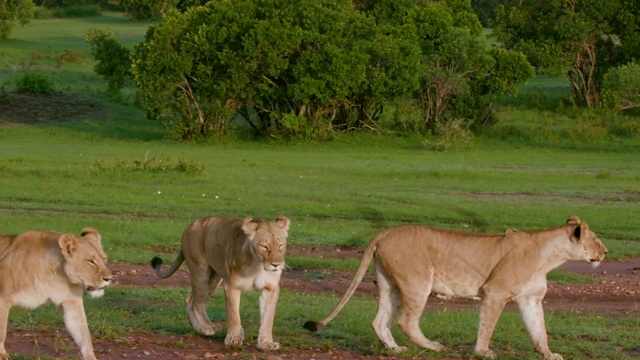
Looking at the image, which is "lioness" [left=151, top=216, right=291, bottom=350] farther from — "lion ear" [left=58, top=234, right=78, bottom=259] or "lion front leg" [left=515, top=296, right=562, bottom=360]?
"lion front leg" [left=515, top=296, right=562, bottom=360]

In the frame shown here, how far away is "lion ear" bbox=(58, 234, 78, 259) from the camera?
696 cm

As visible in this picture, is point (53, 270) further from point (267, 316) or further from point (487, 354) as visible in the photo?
point (487, 354)

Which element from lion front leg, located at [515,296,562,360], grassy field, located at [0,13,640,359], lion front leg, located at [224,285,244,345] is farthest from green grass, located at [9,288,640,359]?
lion front leg, located at [224,285,244,345]

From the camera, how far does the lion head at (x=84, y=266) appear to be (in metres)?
6.97

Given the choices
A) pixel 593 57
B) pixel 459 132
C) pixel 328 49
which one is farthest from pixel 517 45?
pixel 328 49

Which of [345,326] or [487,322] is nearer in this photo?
[487,322]

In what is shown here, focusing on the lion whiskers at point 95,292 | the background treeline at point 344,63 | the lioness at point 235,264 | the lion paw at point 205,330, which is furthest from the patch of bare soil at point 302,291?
the background treeline at point 344,63

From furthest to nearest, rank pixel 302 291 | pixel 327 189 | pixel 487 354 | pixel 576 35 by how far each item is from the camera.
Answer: pixel 576 35, pixel 327 189, pixel 302 291, pixel 487 354

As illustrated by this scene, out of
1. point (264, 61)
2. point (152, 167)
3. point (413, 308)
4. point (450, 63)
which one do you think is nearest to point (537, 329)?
point (413, 308)

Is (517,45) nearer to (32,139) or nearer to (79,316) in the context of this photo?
(32,139)

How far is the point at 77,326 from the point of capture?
7105 mm

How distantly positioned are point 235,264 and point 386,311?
1130 millimetres

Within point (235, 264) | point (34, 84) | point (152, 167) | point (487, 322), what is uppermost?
point (235, 264)

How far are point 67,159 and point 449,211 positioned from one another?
1014 centimetres
